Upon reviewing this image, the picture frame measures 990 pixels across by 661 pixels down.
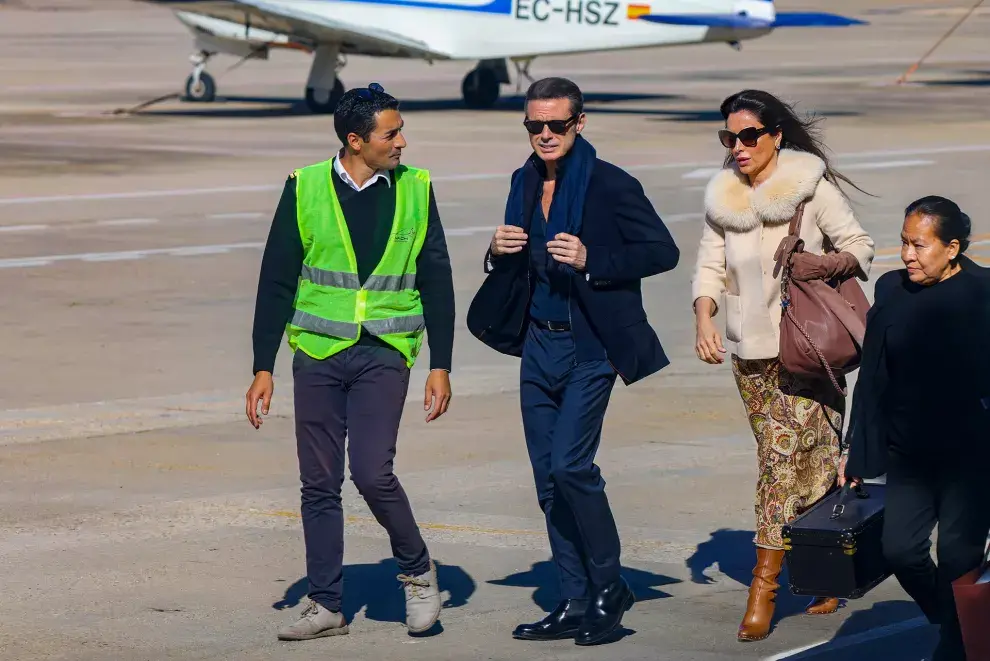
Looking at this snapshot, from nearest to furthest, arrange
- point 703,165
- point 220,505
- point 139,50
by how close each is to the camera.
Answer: point 220,505
point 703,165
point 139,50

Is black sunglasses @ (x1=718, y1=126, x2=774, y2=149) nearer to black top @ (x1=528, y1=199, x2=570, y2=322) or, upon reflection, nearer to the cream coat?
the cream coat

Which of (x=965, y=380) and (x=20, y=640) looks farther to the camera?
(x=20, y=640)

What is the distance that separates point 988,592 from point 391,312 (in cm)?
239

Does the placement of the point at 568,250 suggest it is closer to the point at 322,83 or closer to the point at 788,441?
the point at 788,441

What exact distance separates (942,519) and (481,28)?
32481 mm

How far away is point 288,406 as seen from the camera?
10758mm

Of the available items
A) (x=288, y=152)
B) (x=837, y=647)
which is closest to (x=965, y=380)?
(x=837, y=647)

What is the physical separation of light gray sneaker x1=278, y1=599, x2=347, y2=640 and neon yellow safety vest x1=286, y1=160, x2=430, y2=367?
0.90 m

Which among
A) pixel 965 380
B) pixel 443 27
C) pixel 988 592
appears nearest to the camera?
pixel 988 592

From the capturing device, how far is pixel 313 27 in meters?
35.2

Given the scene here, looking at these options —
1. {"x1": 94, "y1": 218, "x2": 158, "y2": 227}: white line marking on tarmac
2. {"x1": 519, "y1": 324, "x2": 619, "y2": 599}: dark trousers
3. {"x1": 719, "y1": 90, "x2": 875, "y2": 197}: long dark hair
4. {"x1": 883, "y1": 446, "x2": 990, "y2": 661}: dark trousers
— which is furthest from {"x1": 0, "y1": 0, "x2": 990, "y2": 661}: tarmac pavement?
{"x1": 719, "y1": 90, "x2": 875, "y2": 197}: long dark hair

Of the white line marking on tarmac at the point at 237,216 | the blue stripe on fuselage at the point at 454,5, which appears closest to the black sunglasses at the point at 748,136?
the white line marking on tarmac at the point at 237,216

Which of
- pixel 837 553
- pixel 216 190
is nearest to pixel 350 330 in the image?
pixel 837 553

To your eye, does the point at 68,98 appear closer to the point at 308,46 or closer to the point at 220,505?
the point at 308,46
